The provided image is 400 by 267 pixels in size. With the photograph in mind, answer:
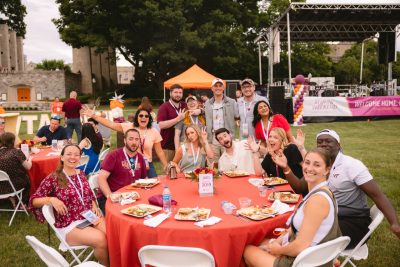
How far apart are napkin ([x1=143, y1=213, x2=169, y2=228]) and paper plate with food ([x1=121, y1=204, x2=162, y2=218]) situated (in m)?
0.10

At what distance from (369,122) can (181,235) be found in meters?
16.1

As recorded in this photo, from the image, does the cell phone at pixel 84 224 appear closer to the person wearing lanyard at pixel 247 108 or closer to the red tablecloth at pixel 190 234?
the red tablecloth at pixel 190 234

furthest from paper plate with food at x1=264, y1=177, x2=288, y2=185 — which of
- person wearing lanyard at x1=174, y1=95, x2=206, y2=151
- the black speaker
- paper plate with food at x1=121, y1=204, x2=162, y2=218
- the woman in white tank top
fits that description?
the black speaker

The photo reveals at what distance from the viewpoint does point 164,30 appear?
28.3m

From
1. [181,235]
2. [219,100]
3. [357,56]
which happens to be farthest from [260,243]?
[357,56]

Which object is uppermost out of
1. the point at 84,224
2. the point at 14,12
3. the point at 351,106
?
the point at 14,12

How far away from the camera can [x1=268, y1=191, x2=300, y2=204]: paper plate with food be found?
11.3 ft

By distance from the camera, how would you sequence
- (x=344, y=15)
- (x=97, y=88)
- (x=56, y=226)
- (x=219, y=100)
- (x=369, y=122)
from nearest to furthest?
(x=56, y=226), (x=219, y=100), (x=369, y=122), (x=344, y=15), (x=97, y=88)

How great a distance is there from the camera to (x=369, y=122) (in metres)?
16.9

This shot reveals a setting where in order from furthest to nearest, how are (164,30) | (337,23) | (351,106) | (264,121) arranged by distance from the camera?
(164,30), (337,23), (351,106), (264,121)

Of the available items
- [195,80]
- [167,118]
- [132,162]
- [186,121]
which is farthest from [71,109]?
[195,80]

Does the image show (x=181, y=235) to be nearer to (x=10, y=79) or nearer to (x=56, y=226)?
(x=56, y=226)

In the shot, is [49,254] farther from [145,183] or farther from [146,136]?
[146,136]

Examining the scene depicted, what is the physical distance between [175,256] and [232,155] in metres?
2.86
